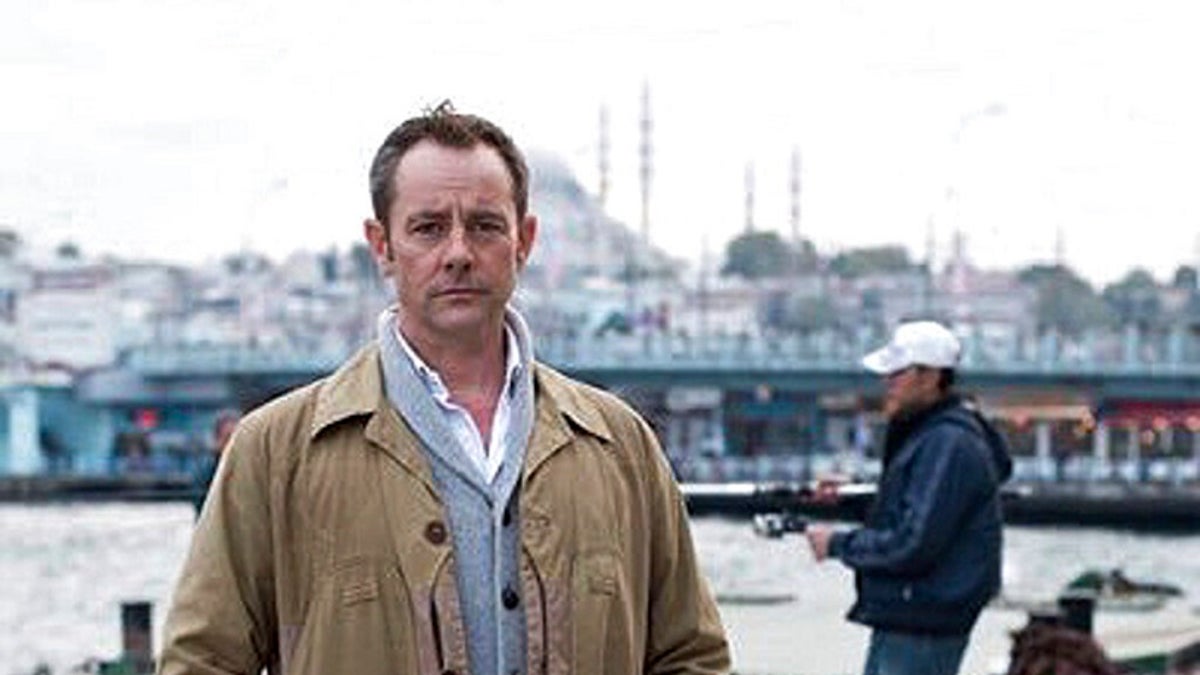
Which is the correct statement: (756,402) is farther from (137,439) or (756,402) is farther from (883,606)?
(883,606)

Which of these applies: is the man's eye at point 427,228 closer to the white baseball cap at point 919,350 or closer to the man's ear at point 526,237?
the man's ear at point 526,237

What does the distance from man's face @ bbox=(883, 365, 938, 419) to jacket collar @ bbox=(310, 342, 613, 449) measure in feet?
8.48

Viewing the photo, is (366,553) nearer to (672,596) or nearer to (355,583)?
(355,583)

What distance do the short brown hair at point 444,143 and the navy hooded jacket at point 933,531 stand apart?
269 cm

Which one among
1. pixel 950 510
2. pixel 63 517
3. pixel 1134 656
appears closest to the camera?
pixel 950 510

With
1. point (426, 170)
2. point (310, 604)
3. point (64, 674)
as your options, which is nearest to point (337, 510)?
point (310, 604)

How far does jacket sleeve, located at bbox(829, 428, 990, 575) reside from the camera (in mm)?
5383

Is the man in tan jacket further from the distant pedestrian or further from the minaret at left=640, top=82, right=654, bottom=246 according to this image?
the minaret at left=640, top=82, right=654, bottom=246

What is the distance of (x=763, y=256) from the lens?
158125 millimetres

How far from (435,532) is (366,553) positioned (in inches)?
3.1

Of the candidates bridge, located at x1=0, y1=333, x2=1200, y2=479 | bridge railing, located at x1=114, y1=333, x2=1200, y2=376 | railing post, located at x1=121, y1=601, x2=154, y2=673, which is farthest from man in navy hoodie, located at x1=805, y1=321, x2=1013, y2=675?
bridge railing, located at x1=114, y1=333, x2=1200, y2=376

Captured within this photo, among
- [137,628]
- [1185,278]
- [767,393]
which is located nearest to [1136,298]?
[1185,278]

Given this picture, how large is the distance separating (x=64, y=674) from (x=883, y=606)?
5999mm

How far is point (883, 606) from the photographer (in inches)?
217
